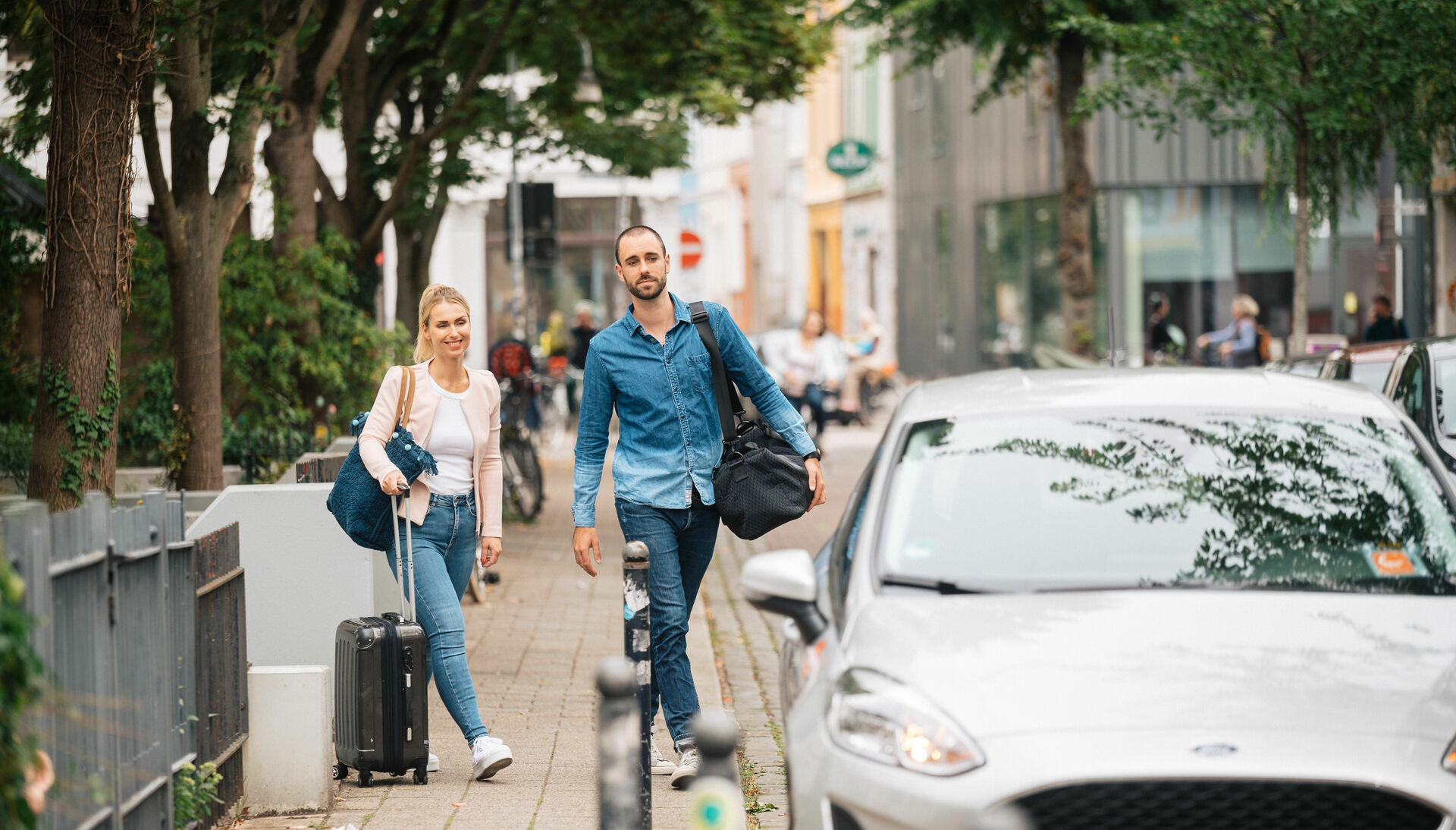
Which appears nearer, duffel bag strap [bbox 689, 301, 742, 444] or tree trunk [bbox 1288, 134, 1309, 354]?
duffel bag strap [bbox 689, 301, 742, 444]

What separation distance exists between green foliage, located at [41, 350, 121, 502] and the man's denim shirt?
2.29 m

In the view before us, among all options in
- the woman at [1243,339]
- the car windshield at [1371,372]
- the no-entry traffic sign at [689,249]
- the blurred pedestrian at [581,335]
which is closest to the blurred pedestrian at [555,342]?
the no-entry traffic sign at [689,249]

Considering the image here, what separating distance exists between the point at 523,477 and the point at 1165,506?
38.5 ft

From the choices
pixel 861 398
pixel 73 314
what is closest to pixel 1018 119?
pixel 861 398

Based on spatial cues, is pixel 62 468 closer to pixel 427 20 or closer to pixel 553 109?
pixel 427 20

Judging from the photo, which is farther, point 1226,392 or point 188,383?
point 188,383

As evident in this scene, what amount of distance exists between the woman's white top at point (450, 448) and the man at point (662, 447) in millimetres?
463

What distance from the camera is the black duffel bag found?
20.6 feet

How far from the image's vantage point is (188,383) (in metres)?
10.1

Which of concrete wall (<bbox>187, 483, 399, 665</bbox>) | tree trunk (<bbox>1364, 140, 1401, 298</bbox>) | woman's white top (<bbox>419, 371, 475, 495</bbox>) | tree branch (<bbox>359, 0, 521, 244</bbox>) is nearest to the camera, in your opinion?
woman's white top (<bbox>419, 371, 475, 495</bbox>)

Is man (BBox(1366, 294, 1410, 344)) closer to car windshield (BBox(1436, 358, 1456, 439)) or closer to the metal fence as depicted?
car windshield (BBox(1436, 358, 1456, 439))

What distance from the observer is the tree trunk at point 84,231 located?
728cm

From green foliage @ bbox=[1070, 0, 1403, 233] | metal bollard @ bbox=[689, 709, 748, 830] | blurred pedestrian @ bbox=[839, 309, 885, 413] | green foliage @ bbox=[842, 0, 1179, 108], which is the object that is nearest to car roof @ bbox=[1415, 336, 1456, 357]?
green foliage @ bbox=[1070, 0, 1403, 233]

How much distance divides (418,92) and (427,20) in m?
1.65
